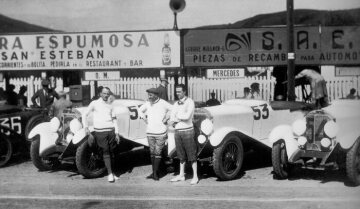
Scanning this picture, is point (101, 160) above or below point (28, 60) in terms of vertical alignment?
below

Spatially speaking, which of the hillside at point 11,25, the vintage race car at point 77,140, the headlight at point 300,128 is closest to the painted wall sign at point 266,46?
the vintage race car at point 77,140

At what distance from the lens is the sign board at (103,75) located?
1480 centimetres

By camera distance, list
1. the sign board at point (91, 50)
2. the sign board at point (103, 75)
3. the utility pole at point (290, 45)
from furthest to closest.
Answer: the sign board at point (103, 75) → the sign board at point (91, 50) → the utility pole at point (290, 45)

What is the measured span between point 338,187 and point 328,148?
1.99 ft

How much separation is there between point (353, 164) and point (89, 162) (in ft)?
14.0

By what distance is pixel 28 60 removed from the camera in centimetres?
1499

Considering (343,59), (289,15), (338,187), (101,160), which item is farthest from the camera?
(343,59)

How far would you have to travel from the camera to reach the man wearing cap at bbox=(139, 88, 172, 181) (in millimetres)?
9070

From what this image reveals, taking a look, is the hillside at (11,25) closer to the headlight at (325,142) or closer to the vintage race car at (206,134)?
the vintage race car at (206,134)

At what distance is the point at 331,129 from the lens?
8383mm

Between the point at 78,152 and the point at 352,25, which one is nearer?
the point at 78,152

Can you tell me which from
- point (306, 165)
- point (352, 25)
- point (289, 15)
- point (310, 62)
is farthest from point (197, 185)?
point (352, 25)

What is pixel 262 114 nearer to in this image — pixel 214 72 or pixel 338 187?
pixel 338 187

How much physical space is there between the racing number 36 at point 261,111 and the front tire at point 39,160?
3.74 meters
